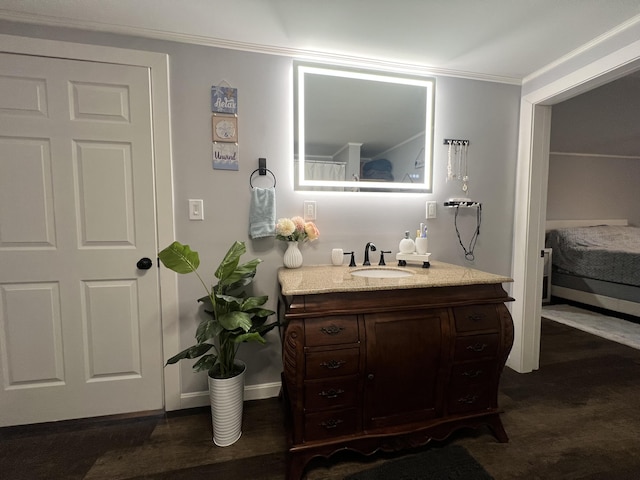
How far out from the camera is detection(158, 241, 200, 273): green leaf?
4.47 ft

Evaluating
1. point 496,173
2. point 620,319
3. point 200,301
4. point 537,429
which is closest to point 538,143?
point 496,173

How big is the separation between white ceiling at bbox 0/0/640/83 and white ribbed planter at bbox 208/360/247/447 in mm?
1939

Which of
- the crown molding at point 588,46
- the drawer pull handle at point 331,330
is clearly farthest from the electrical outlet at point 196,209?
the crown molding at point 588,46

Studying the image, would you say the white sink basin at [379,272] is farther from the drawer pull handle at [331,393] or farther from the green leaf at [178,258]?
the green leaf at [178,258]

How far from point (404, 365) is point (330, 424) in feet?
1.44

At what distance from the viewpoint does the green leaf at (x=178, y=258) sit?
4.47ft

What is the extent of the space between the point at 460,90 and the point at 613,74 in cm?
82

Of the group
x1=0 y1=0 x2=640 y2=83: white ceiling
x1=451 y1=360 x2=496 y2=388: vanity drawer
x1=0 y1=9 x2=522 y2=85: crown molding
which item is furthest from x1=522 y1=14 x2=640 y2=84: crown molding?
x1=451 y1=360 x2=496 y2=388: vanity drawer

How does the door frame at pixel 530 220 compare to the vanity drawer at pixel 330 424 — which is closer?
the vanity drawer at pixel 330 424

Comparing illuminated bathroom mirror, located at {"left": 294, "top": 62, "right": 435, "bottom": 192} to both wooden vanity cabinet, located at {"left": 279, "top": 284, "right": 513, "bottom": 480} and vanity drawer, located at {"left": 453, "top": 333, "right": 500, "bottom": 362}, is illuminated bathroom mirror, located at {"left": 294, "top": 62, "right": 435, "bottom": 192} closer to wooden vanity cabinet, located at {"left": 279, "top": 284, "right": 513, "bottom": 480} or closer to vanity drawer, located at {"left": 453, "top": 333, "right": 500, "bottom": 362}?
wooden vanity cabinet, located at {"left": 279, "top": 284, "right": 513, "bottom": 480}

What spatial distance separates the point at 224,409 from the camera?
1.52 metres

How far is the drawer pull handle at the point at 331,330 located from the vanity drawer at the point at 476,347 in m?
0.62

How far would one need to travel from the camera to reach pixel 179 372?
1.80m

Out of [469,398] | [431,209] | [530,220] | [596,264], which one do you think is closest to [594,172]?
[596,264]
